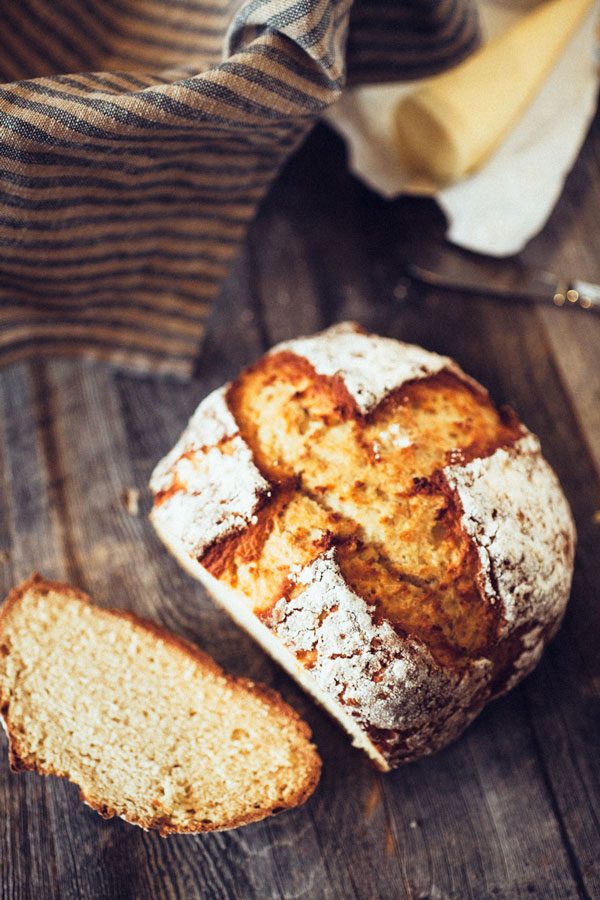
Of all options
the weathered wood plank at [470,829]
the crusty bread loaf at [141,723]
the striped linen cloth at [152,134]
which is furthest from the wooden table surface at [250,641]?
the striped linen cloth at [152,134]

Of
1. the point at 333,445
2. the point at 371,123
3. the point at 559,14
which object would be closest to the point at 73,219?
the point at 333,445

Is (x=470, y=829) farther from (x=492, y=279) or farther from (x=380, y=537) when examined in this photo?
Result: (x=492, y=279)

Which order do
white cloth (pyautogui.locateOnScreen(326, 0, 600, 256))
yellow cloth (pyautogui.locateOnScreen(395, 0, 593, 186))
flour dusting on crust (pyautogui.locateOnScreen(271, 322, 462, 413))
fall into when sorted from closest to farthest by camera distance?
flour dusting on crust (pyautogui.locateOnScreen(271, 322, 462, 413)) → yellow cloth (pyautogui.locateOnScreen(395, 0, 593, 186)) → white cloth (pyautogui.locateOnScreen(326, 0, 600, 256))

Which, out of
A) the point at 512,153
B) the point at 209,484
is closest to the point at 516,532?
the point at 209,484

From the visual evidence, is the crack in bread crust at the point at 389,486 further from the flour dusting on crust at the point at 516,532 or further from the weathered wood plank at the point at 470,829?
the weathered wood plank at the point at 470,829

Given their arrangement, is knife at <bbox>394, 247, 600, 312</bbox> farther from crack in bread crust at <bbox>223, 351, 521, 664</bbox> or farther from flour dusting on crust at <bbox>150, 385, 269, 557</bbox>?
flour dusting on crust at <bbox>150, 385, 269, 557</bbox>

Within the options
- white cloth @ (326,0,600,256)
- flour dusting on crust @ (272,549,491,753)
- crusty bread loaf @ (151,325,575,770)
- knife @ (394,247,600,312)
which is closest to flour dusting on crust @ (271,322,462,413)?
crusty bread loaf @ (151,325,575,770)
